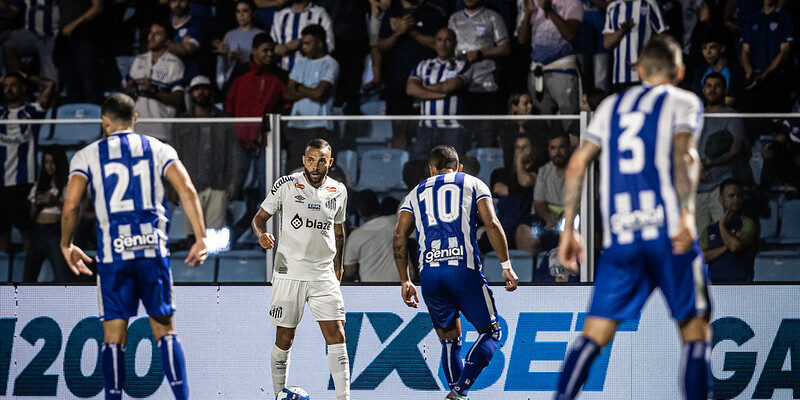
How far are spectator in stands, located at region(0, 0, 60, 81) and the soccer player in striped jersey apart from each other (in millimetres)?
6213

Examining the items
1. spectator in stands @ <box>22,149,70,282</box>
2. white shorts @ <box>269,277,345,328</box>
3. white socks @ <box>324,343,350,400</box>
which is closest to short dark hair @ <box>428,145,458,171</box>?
white shorts @ <box>269,277,345,328</box>

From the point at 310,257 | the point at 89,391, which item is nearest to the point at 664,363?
the point at 310,257

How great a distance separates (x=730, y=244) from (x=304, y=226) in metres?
3.55

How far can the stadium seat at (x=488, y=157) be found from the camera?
766 centimetres

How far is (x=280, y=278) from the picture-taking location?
22.6 feet

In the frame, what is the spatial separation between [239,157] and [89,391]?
91.2 inches

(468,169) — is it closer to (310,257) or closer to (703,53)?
(310,257)

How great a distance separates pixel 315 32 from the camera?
399 inches

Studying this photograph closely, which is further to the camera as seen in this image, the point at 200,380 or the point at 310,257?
the point at 200,380

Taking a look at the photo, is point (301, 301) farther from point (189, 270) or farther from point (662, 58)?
point (662, 58)

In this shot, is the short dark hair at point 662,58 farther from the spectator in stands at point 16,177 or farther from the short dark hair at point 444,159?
the spectator in stands at point 16,177

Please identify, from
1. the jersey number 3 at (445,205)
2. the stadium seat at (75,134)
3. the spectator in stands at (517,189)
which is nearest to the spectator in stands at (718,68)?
the spectator in stands at (517,189)

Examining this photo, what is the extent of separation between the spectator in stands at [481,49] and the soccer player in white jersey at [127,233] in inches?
195

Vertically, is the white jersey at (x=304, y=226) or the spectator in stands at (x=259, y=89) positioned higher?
the spectator in stands at (x=259, y=89)
